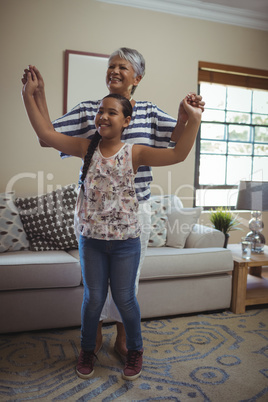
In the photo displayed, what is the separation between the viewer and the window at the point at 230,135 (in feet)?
13.7

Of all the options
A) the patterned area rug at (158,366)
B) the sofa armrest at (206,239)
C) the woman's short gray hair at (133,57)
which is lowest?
the patterned area rug at (158,366)

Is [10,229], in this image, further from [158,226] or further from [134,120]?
[134,120]

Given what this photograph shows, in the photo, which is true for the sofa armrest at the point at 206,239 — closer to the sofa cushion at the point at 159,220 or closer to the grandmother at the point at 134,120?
the sofa cushion at the point at 159,220

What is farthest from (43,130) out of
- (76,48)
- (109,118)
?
(76,48)

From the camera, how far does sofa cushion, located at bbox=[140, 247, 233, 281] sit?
Result: 8.44 ft

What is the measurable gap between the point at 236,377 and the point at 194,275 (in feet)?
2.94

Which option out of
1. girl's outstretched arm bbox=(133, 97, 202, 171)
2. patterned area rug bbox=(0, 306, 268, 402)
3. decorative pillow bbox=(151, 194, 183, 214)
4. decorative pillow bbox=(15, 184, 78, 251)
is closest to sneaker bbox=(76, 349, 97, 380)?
patterned area rug bbox=(0, 306, 268, 402)

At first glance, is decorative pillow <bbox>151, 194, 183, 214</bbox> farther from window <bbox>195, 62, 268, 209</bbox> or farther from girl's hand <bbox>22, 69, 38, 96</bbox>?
girl's hand <bbox>22, 69, 38, 96</bbox>

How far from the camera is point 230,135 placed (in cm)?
436

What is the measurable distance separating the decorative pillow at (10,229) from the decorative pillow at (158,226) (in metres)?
0.96

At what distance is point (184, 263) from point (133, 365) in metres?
0.95

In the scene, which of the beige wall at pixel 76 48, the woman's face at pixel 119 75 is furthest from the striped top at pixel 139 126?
the beige wall at pixel 76 48

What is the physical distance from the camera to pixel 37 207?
2828 mm

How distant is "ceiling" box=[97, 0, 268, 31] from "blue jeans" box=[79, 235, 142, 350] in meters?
2.73
